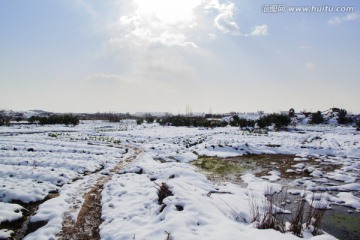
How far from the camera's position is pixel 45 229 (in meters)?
7.06

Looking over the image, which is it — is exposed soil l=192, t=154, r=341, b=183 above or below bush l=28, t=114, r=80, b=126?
below

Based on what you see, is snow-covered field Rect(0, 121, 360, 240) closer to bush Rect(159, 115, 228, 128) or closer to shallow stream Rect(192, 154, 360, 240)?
shallow stream Rect(192, 154, 360, 240)

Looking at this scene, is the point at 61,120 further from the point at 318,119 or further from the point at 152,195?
the point at 318,119

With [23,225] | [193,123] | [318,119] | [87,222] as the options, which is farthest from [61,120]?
[318,119]

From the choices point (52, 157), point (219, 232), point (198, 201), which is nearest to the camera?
point (219, 232)

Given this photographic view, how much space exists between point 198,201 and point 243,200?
2051mm

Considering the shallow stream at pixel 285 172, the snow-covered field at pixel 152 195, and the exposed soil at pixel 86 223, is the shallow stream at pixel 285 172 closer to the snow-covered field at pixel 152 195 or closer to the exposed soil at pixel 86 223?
the snow-covered field at pixel 152 195

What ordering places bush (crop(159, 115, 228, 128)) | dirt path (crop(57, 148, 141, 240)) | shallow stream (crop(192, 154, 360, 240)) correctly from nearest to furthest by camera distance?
dirt path (crop(57, 148, 141, 240))
shallow stream (crop(192, 154, 360, 240))
bush (crop(159, 115, 228, 128))

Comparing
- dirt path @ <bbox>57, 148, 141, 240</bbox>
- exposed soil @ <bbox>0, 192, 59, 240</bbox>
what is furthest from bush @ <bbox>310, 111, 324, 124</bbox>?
exposed soil @ <bbox>0, 192, 59, 240</bbox>

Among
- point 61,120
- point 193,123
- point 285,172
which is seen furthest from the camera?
point 193,123

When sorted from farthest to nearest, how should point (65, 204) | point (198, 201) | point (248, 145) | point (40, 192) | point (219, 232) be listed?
point (248, 145) < point (40, 192) < point (65, 204) < point (198, 201) < point (219, 232)

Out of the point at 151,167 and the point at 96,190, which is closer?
the point at 96,190

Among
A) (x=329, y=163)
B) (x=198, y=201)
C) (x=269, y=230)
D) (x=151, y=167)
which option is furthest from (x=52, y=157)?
(x=329, y=163)

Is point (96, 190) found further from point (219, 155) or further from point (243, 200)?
point (219, 155)
